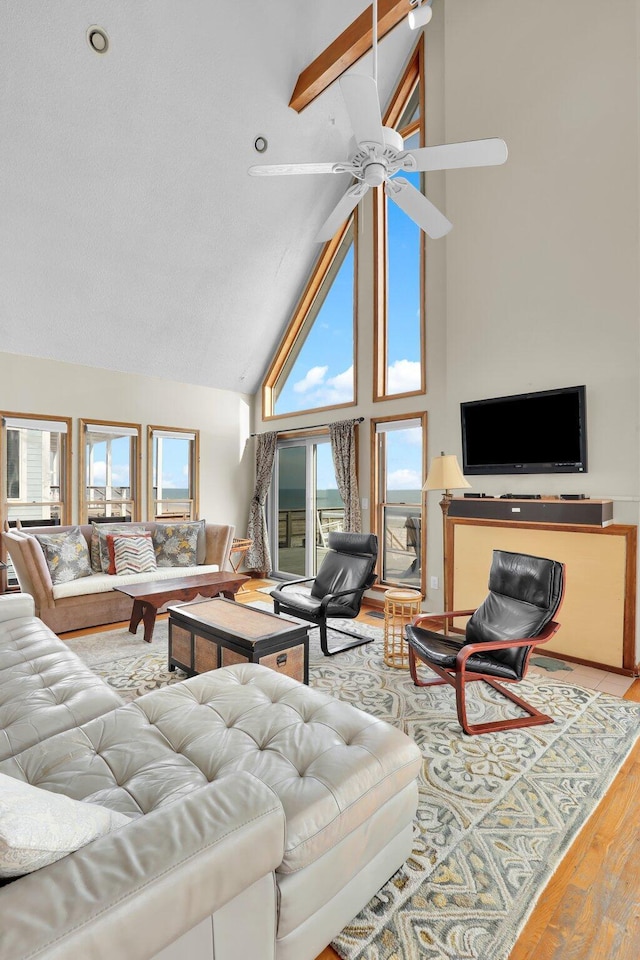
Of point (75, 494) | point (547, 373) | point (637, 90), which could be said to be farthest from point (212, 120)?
point (75, 494)

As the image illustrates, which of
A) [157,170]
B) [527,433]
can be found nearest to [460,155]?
[527,433]

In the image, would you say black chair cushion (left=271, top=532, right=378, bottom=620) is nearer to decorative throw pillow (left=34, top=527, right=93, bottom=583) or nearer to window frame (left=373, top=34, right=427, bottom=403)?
window frame (left=373, top=34, right=427, bottom=403)

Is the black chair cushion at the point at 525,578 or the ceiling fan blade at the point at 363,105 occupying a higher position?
the ceiling fan blade at the point at 363,105

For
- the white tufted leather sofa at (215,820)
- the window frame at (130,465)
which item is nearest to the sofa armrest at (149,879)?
the white tufted leather sofa at (215,820)

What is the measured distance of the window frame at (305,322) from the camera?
6012 mm

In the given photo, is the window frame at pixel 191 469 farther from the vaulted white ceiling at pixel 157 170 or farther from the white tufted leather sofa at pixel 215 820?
the white tufted leather sofa at pixel 215 820

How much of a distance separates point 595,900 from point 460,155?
337 centimetres

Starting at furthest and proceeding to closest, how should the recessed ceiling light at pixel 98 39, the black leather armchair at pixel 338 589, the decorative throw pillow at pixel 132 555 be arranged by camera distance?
the decorative throw pillow at pixel 132 555, the black leather armchair at pixel 338 589, the recessed ceiling light at pixel 98 39

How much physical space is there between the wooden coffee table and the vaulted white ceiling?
9.83 ft

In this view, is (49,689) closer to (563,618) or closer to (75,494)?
(563,618)

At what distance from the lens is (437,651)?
9.99 ft

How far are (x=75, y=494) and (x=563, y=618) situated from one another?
5.33 meters

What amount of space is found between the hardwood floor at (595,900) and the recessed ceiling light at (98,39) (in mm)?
5548

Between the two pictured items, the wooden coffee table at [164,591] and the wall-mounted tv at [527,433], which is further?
the wooden coffee table at [164,591]
